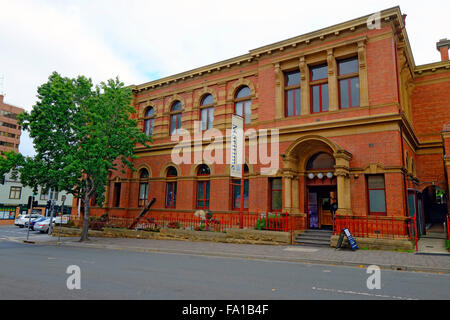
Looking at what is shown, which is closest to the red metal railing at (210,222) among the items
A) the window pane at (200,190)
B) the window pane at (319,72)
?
the window pane at (200,190)

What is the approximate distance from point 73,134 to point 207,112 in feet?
29.8

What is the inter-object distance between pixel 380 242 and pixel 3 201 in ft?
176

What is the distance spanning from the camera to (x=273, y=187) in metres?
18.2

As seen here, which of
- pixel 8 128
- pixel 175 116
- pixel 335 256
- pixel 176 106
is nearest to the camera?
pixel 335 256

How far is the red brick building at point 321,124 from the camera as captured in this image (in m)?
15.1

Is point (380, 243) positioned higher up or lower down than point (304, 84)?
lower down

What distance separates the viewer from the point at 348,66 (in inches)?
674

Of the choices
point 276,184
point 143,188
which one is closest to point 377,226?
point 276,184

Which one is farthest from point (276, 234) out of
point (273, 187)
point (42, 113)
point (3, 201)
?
point (3, 201)

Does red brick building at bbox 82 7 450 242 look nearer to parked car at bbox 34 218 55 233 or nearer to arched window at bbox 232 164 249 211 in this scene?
arched window at bbox 232 164 249 211

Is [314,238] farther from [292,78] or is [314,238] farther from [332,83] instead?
[292,78]

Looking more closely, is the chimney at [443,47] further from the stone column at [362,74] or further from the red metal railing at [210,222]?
the red metal railing at [210,222]

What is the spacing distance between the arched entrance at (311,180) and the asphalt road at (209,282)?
23.0ft
